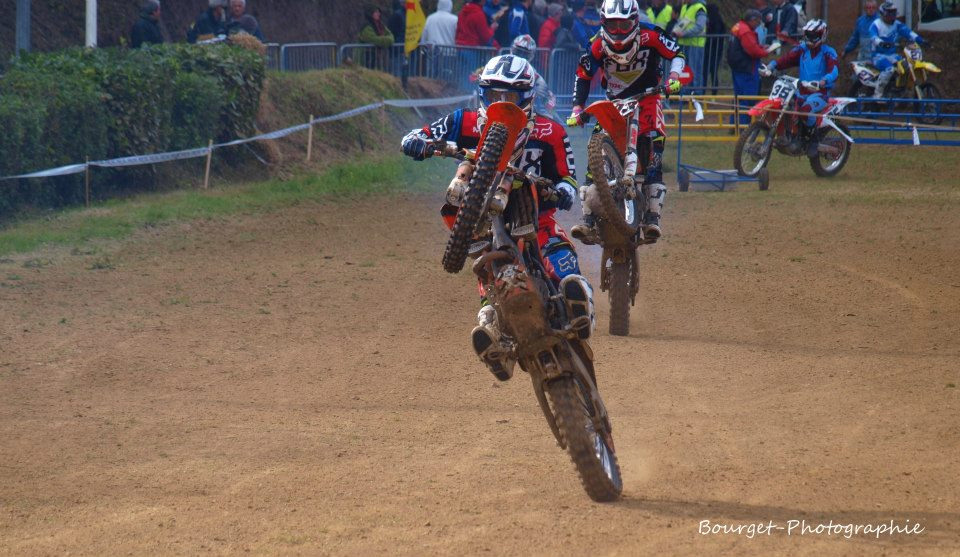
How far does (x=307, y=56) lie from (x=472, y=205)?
17485mm

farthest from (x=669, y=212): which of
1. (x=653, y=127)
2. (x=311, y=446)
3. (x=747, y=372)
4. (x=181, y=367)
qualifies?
(x=311, y=446)

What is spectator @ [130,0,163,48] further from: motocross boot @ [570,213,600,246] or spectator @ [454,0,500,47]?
motocross boot @ [570,213,600,246]

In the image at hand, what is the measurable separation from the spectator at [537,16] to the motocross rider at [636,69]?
47.6ft

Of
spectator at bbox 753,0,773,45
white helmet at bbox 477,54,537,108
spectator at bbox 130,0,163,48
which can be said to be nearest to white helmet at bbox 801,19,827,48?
spectator at bbox 753,0,773,45

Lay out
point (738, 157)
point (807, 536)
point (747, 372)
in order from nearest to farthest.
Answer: point (807, 536) < point (747, 372) < point (738, 157)

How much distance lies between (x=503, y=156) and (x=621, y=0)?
4.59 metres

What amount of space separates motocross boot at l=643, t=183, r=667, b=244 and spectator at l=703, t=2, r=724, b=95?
15.1 m

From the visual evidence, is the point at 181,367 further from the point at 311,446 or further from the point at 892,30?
the point at 892,30

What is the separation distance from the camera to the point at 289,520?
530 cm

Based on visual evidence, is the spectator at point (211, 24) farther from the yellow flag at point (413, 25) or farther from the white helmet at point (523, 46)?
the white helmet at point (523, 46)

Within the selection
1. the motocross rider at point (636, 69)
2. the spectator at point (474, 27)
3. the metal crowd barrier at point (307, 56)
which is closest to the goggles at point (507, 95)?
the motocross rider at point (636, 69)

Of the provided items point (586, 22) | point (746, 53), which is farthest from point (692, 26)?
point (586, 22)

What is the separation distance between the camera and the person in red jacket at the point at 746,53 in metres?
22.1

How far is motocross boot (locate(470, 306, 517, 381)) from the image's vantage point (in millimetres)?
5547
